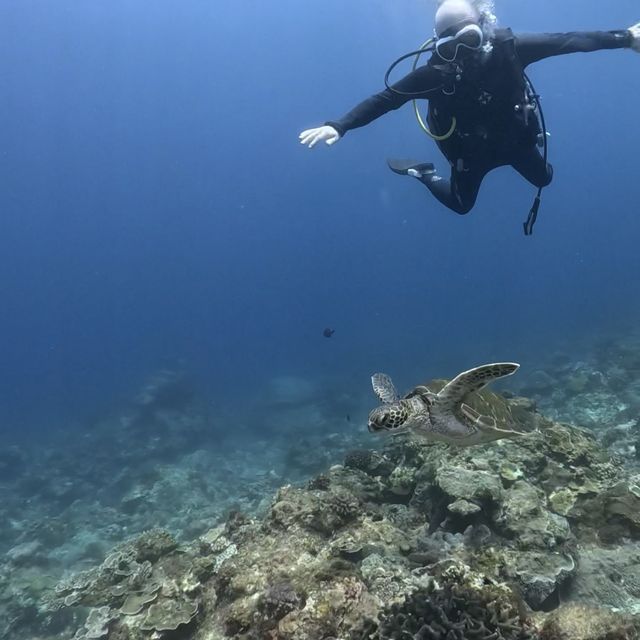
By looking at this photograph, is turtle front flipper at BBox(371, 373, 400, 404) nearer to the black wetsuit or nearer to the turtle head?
the turtle head

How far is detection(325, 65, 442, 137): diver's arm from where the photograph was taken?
259 inches

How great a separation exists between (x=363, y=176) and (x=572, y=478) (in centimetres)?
12343

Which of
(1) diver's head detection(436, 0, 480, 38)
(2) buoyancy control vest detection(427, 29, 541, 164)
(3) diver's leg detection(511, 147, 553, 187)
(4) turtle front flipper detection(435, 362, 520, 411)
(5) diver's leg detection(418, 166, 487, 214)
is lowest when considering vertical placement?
(4) turtle front flipper detection(435, 362, 520, 411)

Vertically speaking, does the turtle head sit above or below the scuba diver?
below

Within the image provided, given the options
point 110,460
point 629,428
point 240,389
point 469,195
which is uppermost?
point 469,195

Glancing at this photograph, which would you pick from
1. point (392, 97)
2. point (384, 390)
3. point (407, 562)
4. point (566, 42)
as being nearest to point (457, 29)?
point (392, 97)

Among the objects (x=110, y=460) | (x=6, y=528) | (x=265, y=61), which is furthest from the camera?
(x=265, y=61)

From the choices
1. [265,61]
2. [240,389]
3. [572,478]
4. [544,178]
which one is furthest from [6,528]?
[265,61]

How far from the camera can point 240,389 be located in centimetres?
3556

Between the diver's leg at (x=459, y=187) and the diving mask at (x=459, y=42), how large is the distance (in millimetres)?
1753

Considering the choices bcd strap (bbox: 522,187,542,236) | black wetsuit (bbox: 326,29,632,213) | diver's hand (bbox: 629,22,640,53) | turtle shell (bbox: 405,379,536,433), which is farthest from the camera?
bcd strap (bbox: 522,187,542,236)

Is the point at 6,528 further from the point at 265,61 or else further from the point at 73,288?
the point at 73,288

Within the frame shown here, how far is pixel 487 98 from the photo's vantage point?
21.2 feet

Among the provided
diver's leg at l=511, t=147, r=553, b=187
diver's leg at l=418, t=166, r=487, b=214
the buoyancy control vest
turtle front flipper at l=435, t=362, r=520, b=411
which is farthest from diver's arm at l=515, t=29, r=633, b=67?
turtle front flipper at l=435, t=362, r=520, b=411
